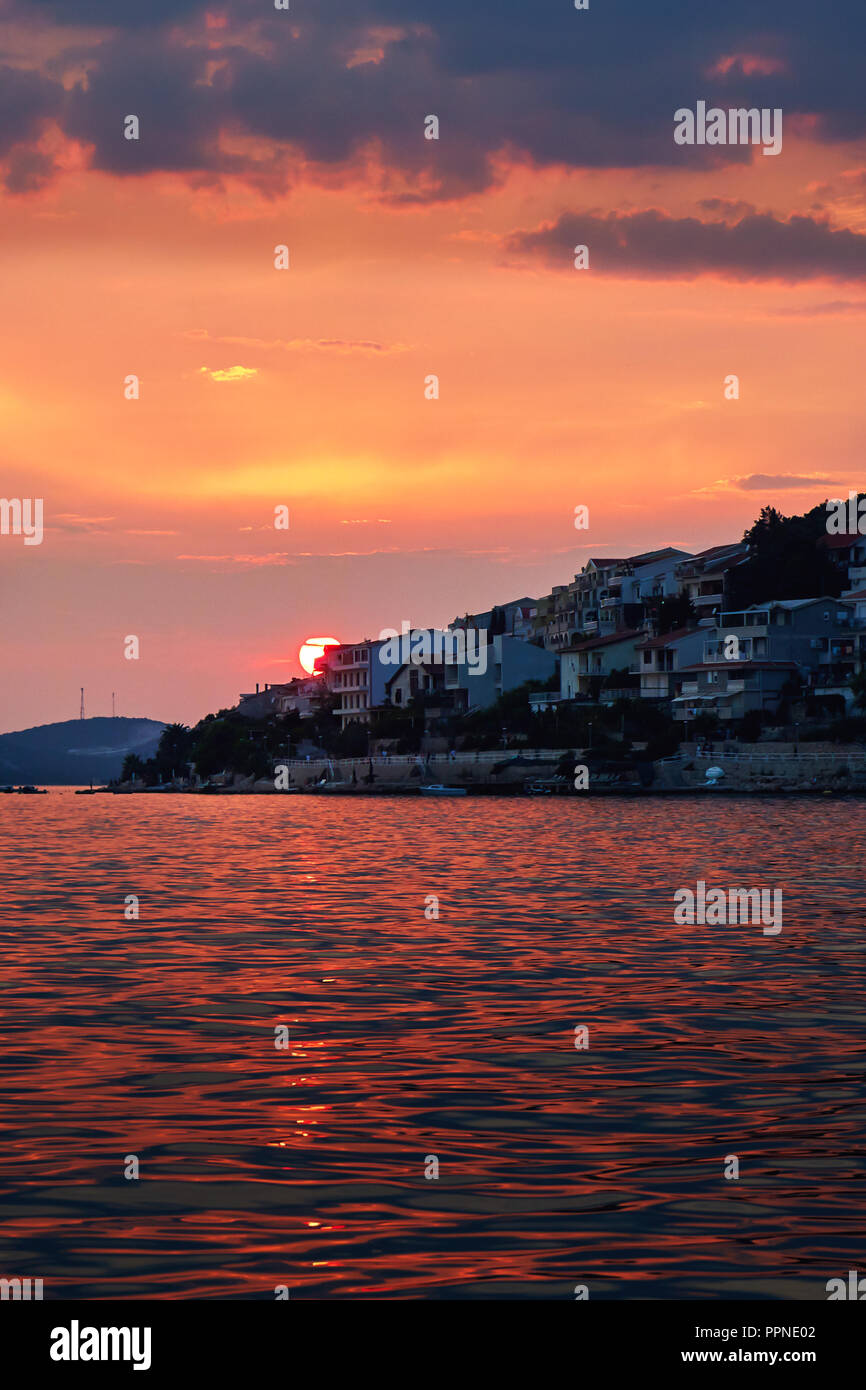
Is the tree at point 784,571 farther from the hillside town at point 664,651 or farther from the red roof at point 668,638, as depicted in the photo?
the red roof at point 668,638

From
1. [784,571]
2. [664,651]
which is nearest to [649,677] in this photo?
[664,651]

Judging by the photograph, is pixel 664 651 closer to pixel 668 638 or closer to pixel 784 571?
pixel 668 638

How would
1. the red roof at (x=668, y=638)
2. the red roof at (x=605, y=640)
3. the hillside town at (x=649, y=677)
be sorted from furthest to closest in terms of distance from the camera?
the red roof at (x=605, y=640), the red roof at (x=668, y=638), the hillside town at (x=649, y=677)

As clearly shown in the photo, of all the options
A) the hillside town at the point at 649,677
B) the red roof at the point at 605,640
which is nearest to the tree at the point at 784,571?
the hillside town at the point at 649,677

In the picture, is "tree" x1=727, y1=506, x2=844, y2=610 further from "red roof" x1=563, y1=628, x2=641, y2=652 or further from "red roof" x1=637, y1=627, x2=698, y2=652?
"red roof" x1=563, y1=628, x2=641, y2=652

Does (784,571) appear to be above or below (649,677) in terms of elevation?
above

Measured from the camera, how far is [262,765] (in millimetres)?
195250

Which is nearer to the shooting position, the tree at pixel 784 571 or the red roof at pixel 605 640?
the tree at pixel 784 571

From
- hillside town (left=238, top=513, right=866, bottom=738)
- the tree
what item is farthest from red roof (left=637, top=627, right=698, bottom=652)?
the tree

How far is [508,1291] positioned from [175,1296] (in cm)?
203
